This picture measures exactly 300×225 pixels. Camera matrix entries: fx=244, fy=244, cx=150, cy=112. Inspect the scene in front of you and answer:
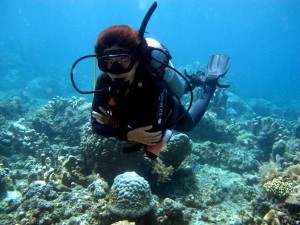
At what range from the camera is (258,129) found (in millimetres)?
13930

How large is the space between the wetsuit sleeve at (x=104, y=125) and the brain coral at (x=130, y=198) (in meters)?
1.48

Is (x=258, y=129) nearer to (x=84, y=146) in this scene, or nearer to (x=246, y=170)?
(x=246, y=170)

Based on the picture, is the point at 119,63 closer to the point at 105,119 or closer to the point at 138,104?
the point at 138,104

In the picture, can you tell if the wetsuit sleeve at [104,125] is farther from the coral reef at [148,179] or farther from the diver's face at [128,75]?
the coral reef at [148,179]

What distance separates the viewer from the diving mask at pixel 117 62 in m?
3.27

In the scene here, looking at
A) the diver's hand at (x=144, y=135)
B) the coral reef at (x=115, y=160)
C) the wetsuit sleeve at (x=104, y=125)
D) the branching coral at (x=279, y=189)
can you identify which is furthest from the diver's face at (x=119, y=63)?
the branching coral at (x=279, y=189)

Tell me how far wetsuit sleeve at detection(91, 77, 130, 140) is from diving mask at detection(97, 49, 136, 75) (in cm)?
35

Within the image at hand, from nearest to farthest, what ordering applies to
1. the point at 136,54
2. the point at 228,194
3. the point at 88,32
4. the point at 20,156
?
the point at 136,54 < the point at 228,194 < the point at 20,156 < the point at 88,32

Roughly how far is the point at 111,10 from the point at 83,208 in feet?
560

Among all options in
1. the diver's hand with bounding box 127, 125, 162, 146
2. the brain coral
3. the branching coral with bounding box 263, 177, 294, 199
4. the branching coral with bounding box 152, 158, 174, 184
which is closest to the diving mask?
the diver's hand with bounding box 127, 125, 162, 146

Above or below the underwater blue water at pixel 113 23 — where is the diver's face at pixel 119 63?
below

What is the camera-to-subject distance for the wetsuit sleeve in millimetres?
3586

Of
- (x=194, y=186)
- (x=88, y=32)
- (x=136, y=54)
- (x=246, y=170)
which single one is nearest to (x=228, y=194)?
(x=194, y=186)

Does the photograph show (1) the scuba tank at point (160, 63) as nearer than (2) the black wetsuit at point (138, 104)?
No
